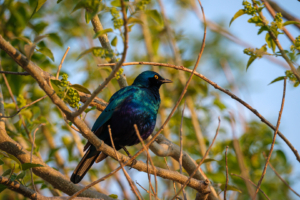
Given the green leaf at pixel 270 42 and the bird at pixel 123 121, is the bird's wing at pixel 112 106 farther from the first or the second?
the green leaf at pixel 270 42

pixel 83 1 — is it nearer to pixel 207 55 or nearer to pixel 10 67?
pixel 10 67

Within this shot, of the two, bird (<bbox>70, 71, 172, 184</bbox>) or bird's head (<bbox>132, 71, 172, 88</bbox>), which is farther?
A: bird's head (<bbox>132, 71, 172, 88</bbox>)

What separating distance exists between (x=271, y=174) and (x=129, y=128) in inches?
146

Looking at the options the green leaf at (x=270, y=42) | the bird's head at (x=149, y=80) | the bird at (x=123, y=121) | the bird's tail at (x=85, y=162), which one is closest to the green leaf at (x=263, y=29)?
the green leaf at (x=270, y=42)

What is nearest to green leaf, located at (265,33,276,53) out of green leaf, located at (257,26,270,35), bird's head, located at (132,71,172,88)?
green leaf, located at (257,26,270,35)

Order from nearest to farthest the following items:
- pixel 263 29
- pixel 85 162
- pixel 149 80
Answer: pixel 263 29, pixel 85 162, pixel 149 80

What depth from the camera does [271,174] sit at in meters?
6.12

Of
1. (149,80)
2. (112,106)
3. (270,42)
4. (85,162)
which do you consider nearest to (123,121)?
(112,106)

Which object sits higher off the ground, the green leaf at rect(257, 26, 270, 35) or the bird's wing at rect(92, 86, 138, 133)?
the green leaf at rect(257, 26, 270, 35)

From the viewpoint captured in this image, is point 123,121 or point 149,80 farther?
point 149,80

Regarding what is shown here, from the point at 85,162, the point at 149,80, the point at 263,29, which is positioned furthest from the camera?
the point at 149,80

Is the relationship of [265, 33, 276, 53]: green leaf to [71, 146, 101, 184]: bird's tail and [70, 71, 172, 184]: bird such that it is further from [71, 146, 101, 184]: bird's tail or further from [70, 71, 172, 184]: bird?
[71, 146, 101, 184]: bird's tail

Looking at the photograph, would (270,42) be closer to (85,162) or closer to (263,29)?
(263,29)

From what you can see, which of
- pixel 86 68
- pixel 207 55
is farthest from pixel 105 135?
pixel 207 55
